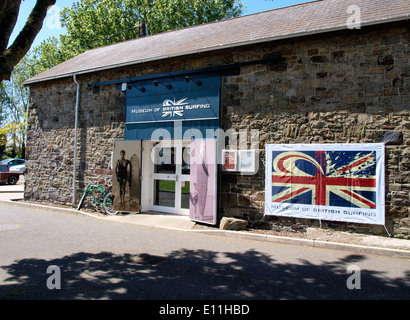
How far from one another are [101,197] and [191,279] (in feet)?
20.2

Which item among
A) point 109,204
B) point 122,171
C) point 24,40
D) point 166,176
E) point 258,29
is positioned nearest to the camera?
point 24,40

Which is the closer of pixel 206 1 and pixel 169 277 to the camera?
pixel 169 277

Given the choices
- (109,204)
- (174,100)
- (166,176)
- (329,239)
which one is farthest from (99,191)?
(329,239)

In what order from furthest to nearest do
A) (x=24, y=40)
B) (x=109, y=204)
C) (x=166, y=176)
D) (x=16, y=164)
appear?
(x=16, y=164) → (x=109, y=204) → (x=166, y=176) → (x=24, y=40)

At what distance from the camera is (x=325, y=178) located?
6.80 metres

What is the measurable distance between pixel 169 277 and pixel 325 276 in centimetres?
228

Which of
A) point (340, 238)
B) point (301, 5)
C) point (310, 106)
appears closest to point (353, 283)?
point (340, 238)

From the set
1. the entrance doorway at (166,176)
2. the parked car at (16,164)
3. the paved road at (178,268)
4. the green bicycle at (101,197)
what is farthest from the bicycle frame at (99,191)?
the parked car at (16,164)

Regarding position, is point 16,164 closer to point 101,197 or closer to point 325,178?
point 101,197

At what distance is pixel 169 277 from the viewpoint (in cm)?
434

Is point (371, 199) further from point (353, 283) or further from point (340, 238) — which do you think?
point (353, 283)

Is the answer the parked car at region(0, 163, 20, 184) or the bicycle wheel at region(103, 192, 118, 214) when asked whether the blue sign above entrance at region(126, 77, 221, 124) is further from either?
the parked car at region(0, 163, 20, 184)
